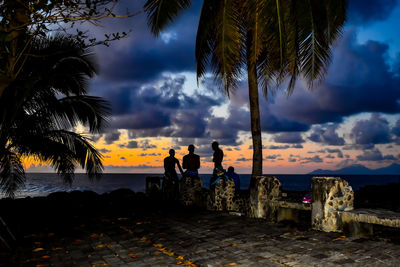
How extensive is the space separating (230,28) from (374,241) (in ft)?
23.0

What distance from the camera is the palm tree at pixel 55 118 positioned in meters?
9.81

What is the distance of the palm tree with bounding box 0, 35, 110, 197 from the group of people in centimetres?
286

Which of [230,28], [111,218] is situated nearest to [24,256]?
[111,218]

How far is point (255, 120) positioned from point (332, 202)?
7077mm

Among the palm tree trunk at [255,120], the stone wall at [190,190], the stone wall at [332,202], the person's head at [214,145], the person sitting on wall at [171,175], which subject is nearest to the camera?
the stone wall at [332,202]

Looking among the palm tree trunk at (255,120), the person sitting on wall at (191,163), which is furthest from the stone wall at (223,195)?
the palm tree trunk at (255,120)

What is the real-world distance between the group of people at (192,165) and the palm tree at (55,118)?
286 centimetres

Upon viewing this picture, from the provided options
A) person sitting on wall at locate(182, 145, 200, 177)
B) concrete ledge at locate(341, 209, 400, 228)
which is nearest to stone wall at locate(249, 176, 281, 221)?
concrete ledge at locate(341, 209, 400, 228)

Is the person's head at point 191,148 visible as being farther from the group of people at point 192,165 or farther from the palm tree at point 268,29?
the palm tree at point 268,29

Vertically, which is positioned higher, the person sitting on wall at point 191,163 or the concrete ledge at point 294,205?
the person sitting on wall at point 191,163

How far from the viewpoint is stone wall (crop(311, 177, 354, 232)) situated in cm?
654

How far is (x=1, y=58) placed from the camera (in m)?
5.47

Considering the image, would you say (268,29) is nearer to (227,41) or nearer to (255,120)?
(227,41)

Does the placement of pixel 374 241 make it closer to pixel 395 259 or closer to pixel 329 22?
pixel 395 259
